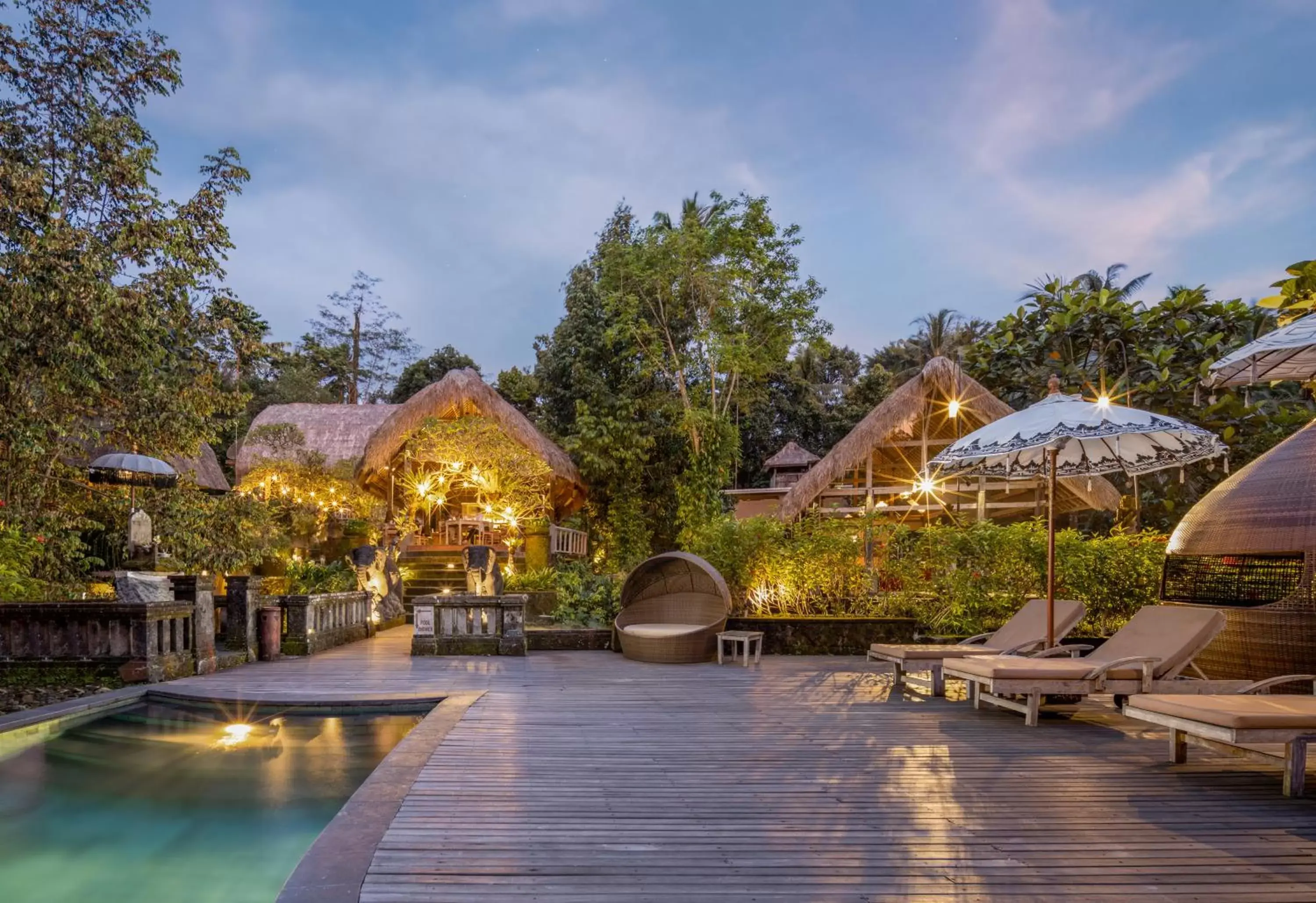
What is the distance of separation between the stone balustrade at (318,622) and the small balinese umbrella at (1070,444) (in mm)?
7013

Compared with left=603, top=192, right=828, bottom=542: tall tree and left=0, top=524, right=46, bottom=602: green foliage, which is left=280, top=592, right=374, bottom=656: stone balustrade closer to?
left=0, top=524, right=46, bottom=602: green foliage

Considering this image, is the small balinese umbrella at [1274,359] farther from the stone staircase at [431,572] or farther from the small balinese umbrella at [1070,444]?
the stone staircase at [431,572]

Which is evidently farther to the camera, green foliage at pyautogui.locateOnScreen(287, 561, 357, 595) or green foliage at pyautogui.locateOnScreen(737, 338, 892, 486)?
green foliage at pyautogui.locateOnScreen(737, 338, 892, 486)

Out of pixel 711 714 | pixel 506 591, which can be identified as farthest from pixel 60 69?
pixel 711 714

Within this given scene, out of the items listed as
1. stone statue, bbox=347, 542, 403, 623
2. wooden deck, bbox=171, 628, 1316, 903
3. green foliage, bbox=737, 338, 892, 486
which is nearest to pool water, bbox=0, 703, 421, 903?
wooden deck, bbox=171, 628, 1316, 903

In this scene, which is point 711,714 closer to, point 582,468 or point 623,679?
point 623,679

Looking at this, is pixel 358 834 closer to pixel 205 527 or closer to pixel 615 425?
pixel 205 527

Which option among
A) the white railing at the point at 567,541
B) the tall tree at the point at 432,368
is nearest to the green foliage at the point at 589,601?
the white railing at the point at 567,541

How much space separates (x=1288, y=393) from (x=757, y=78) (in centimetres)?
1500

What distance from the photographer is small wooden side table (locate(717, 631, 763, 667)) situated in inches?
307

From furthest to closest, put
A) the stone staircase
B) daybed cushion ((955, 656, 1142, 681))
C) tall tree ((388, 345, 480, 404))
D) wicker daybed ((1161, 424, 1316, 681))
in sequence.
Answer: tall tree ((388, 345, 480, 404))
the stone staircase
wicker daybed ((1161, 424, 1316, 681))
daybed cushion ((955, 656, 1142, 681))

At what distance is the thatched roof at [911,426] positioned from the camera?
12328 mm

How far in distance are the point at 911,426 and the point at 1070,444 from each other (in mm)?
5990

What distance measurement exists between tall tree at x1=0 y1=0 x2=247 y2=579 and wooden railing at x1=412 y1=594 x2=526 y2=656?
13.5ft
